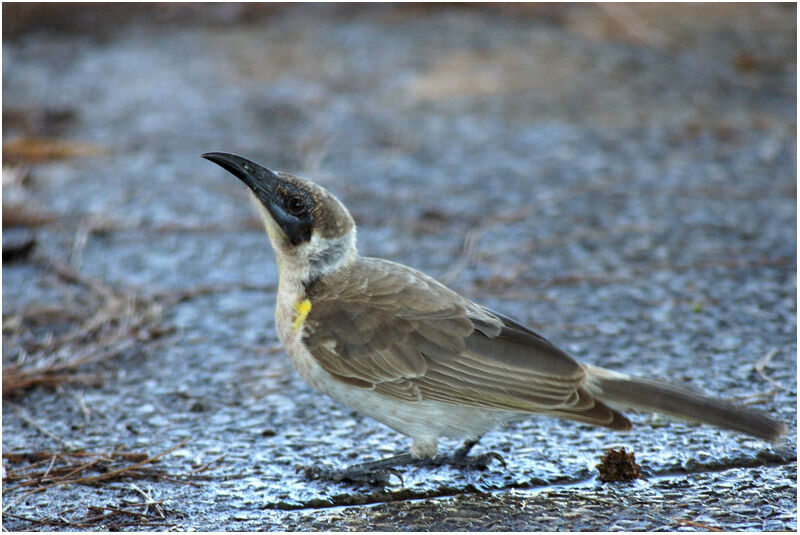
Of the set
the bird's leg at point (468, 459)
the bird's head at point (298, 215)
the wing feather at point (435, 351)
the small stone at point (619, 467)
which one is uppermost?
the bird's head at point (298, 215)

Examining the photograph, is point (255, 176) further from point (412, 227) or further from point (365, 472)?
point (412, 227)

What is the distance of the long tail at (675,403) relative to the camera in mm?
3486

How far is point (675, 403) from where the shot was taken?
3.59 meters

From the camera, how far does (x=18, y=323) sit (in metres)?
5.24

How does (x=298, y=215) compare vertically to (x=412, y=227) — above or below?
above

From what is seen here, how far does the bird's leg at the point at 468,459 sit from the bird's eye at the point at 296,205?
3.88 ft

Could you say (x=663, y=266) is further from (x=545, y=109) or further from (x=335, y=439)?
(x=545, y=109)

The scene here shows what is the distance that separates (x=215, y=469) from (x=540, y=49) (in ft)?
22.3

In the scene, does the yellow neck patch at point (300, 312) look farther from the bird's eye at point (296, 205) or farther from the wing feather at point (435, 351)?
the bird's eye at point (296, 205)

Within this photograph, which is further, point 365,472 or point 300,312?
point 300,312

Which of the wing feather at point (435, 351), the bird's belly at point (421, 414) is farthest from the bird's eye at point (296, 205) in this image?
the bird's belly at point (421, 414)

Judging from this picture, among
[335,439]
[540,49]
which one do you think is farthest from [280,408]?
[540,49]

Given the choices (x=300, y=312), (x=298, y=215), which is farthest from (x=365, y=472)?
(x=298, y=215)

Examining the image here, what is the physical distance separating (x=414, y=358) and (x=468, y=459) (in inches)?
17.4
